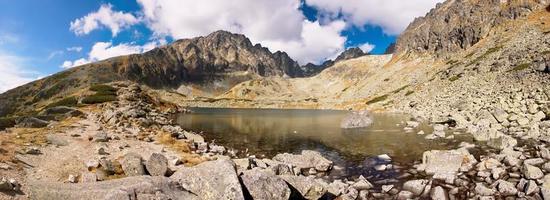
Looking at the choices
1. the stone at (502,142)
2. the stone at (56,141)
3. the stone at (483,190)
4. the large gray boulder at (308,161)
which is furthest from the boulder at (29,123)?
the stone at (502,142)

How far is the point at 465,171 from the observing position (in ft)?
92.7

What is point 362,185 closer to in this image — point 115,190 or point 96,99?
point 115,190

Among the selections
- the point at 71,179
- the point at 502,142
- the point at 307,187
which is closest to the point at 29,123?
the point at 71,179

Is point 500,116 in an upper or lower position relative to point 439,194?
upper

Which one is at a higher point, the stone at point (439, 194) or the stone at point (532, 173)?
the stone at point (532, 173)

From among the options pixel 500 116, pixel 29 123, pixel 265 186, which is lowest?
pixel 265 186

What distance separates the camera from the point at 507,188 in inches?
902

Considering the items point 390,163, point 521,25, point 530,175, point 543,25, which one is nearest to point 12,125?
point 390,163

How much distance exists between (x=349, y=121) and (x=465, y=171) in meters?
46.2

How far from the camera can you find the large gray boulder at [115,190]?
16.6 metres

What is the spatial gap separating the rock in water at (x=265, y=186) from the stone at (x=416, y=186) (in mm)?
9423

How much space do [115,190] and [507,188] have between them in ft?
73.1

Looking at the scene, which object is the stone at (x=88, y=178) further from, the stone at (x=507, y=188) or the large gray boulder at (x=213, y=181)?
the stone at (x=507, y=188)

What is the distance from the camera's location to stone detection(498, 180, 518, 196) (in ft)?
73.7
